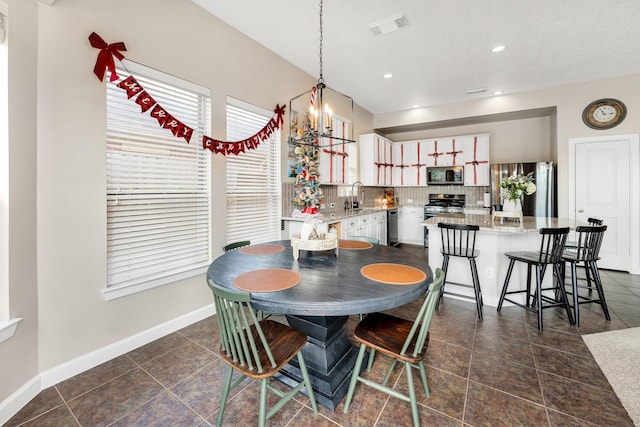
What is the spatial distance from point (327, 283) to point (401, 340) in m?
0.52

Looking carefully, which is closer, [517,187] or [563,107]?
[517,187]

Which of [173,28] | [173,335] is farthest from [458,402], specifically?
[173,28]

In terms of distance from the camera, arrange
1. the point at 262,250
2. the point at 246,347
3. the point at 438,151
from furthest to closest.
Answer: the point at 438,151 < the point at 262,250 < the point at 246,347

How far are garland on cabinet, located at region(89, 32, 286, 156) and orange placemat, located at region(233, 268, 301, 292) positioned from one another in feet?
5.26

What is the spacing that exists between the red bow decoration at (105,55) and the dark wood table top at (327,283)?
1626 mm

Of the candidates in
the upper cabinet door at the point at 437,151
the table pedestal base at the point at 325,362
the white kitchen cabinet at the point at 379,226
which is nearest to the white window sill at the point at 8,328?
the table pedestal base at the point at 325,362

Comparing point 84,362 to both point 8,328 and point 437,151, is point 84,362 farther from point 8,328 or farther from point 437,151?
point 437,151

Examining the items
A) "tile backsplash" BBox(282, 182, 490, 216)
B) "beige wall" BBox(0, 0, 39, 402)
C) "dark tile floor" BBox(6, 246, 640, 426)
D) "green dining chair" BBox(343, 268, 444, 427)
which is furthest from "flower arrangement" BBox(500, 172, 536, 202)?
"beige wall" BBox(0, 0, 39, 402)

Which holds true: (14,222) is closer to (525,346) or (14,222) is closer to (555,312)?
(525,346)

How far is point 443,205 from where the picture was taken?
236 inches

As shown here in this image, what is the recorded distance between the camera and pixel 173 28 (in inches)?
95.5

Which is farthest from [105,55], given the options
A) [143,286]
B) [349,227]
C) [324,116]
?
[349,227]

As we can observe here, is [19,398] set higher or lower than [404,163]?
lower

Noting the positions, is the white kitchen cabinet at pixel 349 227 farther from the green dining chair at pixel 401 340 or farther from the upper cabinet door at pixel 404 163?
the upper cabinet door at pixel 404 163
